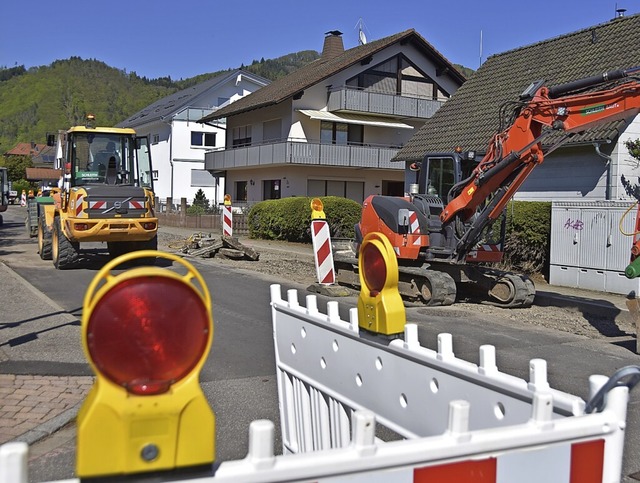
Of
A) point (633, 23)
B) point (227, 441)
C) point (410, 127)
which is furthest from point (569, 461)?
point (410, 127)

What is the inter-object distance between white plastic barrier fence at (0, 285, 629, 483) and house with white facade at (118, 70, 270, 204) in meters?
46.4

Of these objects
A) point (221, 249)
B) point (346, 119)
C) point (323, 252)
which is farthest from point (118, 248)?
point (346, 119)

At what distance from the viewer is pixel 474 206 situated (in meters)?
12.3

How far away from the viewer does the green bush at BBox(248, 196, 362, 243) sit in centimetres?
2617

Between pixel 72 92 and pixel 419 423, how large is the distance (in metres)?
169

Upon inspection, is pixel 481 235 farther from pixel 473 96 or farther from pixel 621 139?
pixel 473 96

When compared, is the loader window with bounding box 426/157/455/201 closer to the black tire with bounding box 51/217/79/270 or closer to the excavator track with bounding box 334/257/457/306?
the excavator track with bounding box 334/257/457/306

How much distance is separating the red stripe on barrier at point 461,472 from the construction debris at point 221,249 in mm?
16809

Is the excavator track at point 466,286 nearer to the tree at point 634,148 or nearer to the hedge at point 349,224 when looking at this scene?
the hedge at point 349,224

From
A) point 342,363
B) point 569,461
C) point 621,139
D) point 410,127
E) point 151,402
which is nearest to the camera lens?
point 151,402

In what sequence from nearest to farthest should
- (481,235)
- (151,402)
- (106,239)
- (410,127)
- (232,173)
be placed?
1. (151,402)
2. (481,235)
3. (106,239)
4. (410,127)
5. (232,173)

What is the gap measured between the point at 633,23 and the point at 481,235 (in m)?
10.0

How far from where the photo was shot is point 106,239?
15.1 meters

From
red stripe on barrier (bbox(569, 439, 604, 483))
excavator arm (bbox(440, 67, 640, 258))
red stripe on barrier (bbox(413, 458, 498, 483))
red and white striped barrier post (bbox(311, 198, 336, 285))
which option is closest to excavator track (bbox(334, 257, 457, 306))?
excavator arm (bbox(440, 67, 640, 258))
